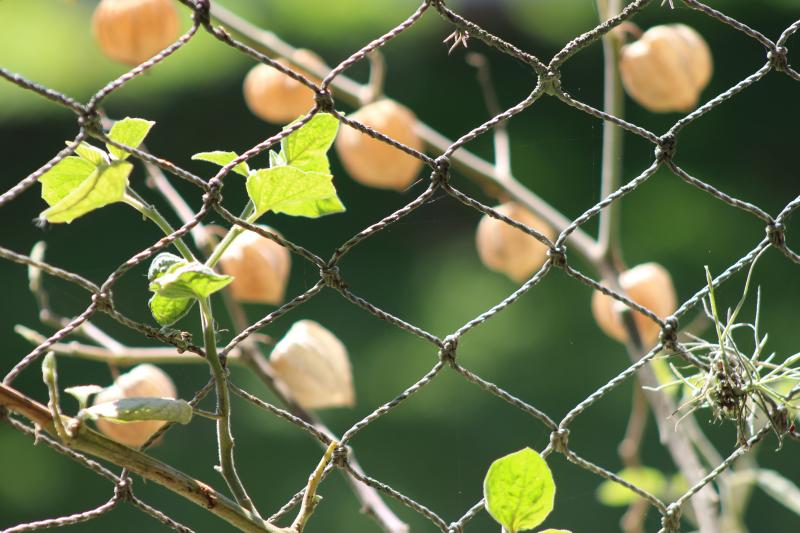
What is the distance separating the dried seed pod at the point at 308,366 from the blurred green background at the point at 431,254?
0.57 metres

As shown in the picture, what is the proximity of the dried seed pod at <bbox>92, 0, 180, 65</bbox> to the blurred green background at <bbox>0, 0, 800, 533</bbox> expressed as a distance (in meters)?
0.60

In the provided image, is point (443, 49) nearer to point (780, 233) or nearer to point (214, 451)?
point (214, 451)

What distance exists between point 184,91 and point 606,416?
819 millimetres

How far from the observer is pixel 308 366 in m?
0.32

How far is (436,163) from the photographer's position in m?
0.21

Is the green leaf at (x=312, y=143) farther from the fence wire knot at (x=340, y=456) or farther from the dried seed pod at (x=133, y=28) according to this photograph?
the dried seed pod at (x=133, y=28)

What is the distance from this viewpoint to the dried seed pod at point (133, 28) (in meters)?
0.35

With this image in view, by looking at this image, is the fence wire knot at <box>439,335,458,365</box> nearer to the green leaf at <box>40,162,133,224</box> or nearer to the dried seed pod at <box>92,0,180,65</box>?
the green leaf at <box>40,162,133,224</box>

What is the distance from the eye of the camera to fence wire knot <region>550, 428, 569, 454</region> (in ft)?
0.73

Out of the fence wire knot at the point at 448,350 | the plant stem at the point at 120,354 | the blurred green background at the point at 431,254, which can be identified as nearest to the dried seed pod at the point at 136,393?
the plant stem at the point at 120,354

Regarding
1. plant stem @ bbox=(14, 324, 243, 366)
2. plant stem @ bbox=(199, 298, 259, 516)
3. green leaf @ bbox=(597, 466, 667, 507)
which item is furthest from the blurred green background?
plant stem @ bbox=(199, 298, 259, 516)

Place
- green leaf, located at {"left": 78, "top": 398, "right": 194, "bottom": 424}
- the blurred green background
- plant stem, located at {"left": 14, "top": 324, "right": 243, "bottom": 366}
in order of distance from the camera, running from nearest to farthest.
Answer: green leaf, located at {"left": 78, "top": 398, "right": 194, "bottom": 424} < plant stem, located at {"left": 14, "top": 324, "right": 243, "bottom": 366} < the blurred green background

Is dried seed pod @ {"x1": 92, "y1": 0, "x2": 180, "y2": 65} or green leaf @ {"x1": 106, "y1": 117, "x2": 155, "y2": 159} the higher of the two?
dried seed pod @ {"x1": 92, "y1": 0, "x2": 180, "y2": 65}

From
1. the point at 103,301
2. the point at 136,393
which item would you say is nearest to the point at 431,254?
the point at 136,393
